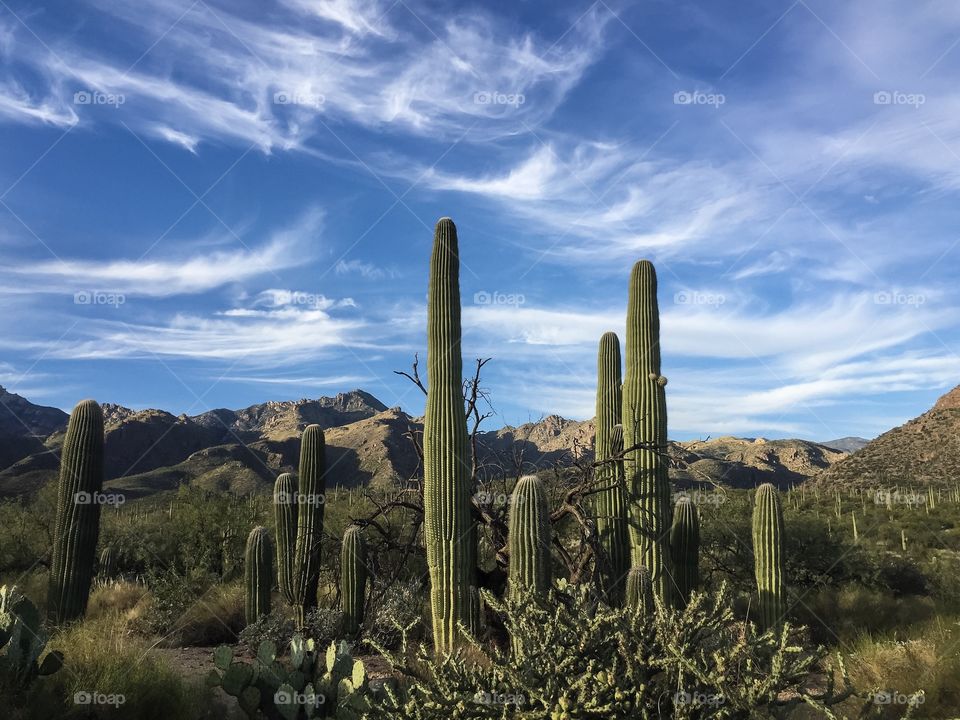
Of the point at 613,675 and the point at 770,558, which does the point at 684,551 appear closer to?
the point at 770,558

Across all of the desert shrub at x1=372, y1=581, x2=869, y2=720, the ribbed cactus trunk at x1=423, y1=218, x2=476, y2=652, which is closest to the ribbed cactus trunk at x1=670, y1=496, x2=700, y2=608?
the ribbed cactus trunk at x1=423, y1=218, x2=476, y2=652

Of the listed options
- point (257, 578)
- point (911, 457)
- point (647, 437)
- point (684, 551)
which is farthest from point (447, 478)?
point (911, 457)

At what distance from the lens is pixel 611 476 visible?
9.73m

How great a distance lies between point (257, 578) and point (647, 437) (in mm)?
5945

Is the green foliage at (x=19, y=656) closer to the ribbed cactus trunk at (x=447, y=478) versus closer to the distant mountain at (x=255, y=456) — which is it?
the ribbed cactus trunk at (x=447, y=478)

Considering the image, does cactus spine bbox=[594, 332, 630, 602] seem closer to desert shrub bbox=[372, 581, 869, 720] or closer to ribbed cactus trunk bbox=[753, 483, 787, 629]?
ribbed cactus trunk bbox=[753, 483, 787, 629]

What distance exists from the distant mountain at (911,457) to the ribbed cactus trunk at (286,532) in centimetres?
3397

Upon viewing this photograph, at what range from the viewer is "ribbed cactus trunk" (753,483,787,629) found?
9.67 metres

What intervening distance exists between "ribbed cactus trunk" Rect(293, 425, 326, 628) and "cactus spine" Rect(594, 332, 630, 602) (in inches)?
168

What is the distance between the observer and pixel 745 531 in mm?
16000

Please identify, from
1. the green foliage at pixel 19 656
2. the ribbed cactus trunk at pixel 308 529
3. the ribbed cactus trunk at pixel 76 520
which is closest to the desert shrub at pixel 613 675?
the green foliage at pixel 19 656

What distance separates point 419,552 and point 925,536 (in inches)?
706

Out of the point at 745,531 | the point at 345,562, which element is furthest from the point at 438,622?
the point at 745,531

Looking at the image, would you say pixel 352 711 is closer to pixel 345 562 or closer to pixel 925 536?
pixel 345 562
